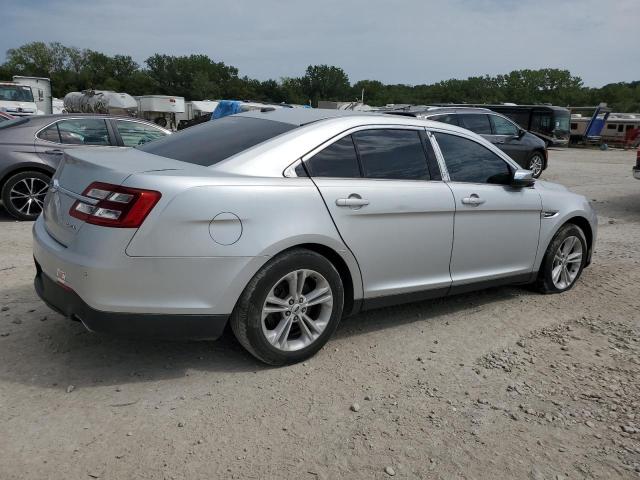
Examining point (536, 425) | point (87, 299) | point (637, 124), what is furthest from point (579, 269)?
A: point (637, 124)

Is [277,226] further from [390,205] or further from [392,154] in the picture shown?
[392,154]

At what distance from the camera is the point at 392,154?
3.88 metres

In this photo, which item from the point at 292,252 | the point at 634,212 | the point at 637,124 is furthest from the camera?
the point at 637,124

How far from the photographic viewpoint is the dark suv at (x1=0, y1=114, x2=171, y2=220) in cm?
724

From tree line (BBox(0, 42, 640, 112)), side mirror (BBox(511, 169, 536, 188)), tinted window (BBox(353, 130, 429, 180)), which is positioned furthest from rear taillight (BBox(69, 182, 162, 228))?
tree line (BBox(0, 42, 640, 112))

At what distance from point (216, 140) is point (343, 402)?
1.87m

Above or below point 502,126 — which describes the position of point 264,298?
below

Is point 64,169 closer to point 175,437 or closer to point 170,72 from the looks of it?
point 175,437

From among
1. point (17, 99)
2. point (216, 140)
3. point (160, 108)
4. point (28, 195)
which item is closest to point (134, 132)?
point (28, 195)

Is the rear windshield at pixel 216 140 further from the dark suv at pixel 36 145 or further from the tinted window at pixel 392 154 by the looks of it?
the dark suv at pixel 36 145

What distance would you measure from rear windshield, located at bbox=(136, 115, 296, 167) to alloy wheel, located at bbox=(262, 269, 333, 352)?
867 millimetres

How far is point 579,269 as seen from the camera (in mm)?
5309

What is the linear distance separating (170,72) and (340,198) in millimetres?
121334

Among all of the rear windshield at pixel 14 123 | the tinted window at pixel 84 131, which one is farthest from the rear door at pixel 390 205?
the rear windshield at pixel 14 123
